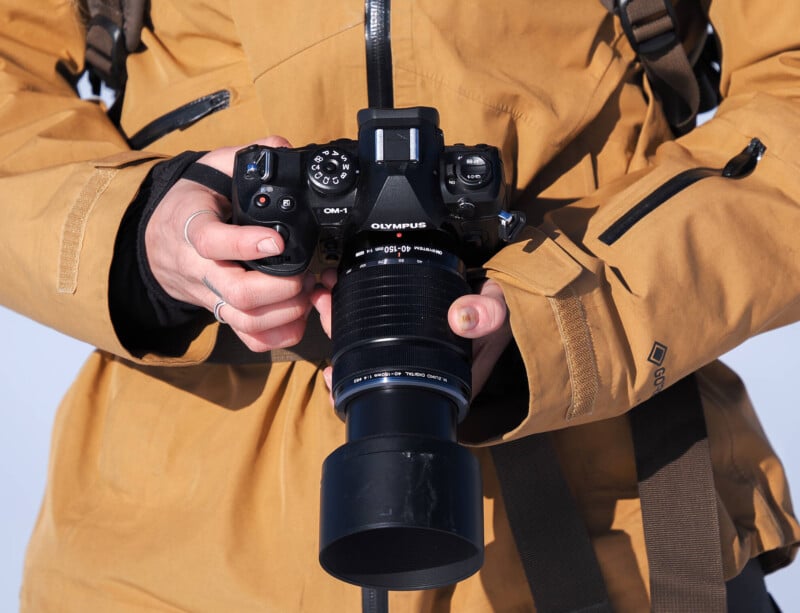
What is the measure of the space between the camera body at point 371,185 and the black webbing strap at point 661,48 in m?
0.21

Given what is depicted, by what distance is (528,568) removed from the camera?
737 mm

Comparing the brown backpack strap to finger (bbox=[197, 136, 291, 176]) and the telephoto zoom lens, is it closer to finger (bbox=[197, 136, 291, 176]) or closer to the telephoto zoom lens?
finger (bbox=[197, 136, 291, 176])

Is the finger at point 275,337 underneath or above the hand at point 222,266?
underneath

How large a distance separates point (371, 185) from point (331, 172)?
25 millimetres

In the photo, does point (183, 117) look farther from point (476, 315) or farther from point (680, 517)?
point (680, 517)

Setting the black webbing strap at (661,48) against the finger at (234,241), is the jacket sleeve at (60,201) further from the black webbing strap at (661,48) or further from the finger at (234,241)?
the black webbing strap at (661,48)

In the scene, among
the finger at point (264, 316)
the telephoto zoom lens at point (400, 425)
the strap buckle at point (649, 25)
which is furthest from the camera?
the strap buckle at point (649, 25)

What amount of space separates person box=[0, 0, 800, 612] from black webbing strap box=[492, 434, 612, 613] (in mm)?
21

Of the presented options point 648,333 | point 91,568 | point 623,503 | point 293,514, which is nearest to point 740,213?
point 648,333

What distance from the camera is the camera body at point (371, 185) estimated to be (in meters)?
0.64

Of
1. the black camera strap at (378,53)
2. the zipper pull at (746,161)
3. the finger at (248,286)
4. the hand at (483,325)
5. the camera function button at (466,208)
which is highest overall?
the black camera strap at (378,53)

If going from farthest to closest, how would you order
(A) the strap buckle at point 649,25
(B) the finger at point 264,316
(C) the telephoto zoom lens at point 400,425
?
(A) the strap buckle at point 649,25 → (B) the finger at point 264,316 → (C) the telephoto zoom lens at point 400,425

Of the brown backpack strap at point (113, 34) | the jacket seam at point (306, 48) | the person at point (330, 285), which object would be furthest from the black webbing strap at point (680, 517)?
the brown backpack strap at point (113, 34)

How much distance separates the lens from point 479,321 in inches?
24.8
